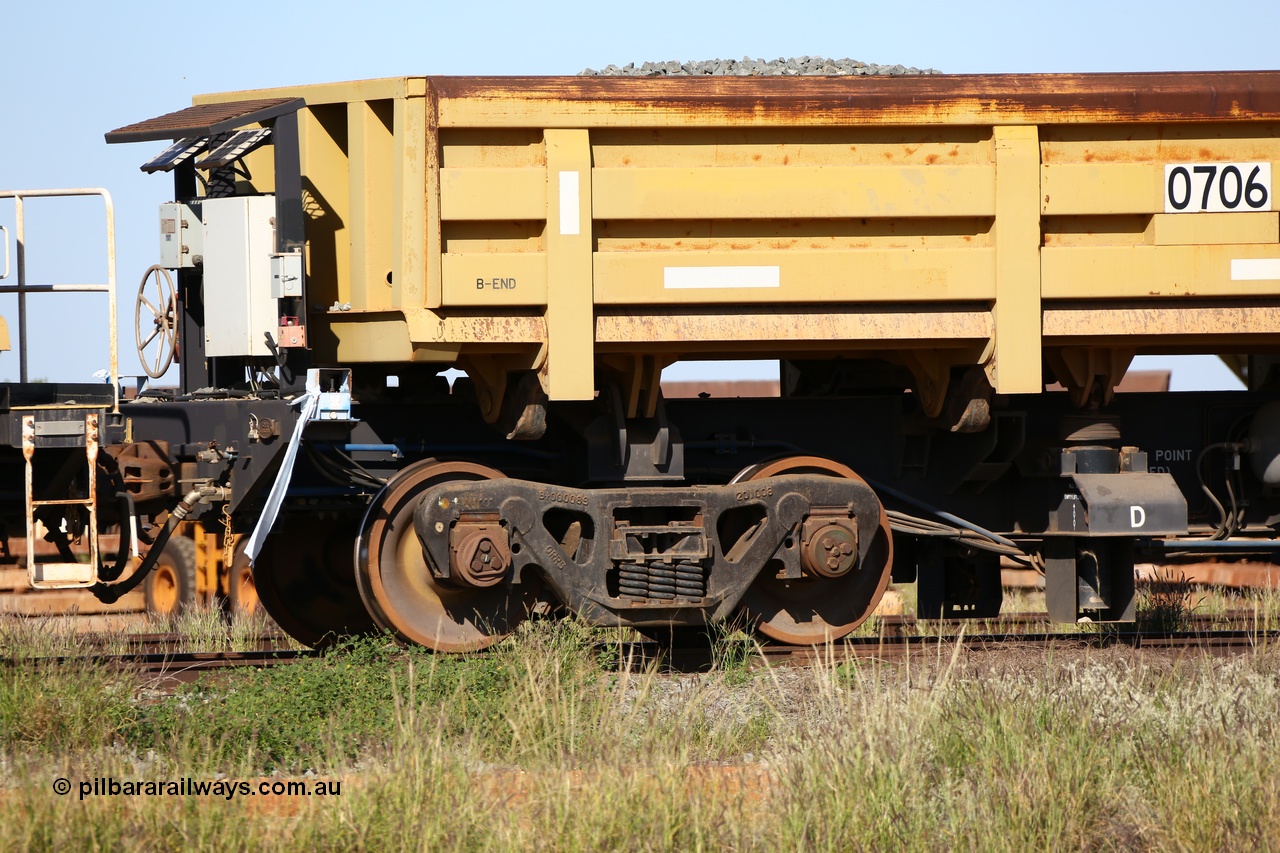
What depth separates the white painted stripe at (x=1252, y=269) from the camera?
22.6 feet

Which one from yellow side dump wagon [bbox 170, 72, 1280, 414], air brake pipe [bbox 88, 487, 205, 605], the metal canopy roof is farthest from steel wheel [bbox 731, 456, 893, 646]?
the metal canopy roof

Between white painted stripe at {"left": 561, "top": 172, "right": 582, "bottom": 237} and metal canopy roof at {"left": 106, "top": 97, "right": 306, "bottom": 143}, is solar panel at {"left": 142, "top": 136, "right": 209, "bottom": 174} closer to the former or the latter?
metal canopy roof at {"left": 106, "top": 97, "right": 306, "bottom": 143}

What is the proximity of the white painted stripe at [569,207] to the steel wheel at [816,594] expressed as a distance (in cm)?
159

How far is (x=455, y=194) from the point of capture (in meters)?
6.34

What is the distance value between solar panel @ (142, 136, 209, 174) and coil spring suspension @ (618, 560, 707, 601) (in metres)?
3.02

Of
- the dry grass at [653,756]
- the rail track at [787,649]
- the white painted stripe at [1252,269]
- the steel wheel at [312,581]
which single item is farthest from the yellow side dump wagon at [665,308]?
the dry grass at [653,756]

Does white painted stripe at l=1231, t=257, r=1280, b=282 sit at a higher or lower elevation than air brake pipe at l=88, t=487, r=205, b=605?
higher

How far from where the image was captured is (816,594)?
7250 millimetres

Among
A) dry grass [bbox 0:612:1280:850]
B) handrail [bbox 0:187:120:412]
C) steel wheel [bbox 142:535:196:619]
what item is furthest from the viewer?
steel wheel [bbox 142:535:196:619]

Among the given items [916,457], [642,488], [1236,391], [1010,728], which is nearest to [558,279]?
[642,488]

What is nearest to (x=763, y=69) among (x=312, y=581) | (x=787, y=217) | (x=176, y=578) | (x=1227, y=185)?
(x=787, y=217)

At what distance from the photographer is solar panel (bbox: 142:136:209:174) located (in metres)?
6.74

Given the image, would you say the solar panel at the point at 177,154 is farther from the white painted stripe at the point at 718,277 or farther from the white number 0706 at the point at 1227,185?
the white number 0706 at the point at 1227,185

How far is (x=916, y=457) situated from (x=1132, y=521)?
1.20 meters
